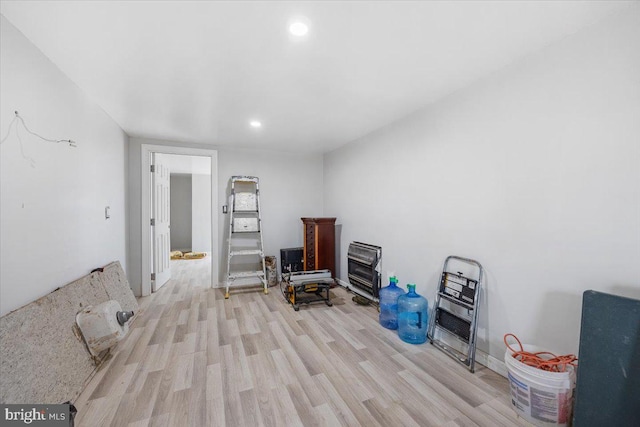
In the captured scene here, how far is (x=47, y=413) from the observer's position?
125cm

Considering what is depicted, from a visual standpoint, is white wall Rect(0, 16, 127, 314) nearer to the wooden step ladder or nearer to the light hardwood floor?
the light hardwood floor

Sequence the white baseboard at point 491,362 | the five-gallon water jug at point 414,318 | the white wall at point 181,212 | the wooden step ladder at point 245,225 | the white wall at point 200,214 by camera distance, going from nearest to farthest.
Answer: the white baseboard at point 491,362 < the five-gallon water jug at point 414,318 < the wooden step ladder at point 245,225 < the white wall at point 200,214 < the white wall at point 181,212

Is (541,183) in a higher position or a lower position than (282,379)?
higher

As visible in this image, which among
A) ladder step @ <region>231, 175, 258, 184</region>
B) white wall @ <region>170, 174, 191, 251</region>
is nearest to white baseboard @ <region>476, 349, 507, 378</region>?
ladder step @ <region>231, 175, 258, 184</region>

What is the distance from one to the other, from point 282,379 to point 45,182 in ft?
6.94

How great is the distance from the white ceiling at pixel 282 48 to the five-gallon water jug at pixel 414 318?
1.90 meters

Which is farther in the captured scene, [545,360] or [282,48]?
[282,48]

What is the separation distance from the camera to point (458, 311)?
212cm

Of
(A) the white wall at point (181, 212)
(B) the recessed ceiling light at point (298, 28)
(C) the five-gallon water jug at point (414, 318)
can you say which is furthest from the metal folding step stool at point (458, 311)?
(A) the white wall at point (181, 212)

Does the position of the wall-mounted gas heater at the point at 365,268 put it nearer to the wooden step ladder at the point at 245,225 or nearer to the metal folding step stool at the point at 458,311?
the metal folding step stool at the point at 458,311

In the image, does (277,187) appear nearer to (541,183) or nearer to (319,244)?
(319,244)

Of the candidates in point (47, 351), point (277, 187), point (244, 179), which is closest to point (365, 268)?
point (277, 187)

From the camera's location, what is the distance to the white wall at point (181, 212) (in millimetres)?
7445

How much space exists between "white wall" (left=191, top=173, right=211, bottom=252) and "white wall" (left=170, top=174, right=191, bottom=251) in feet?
2.71
